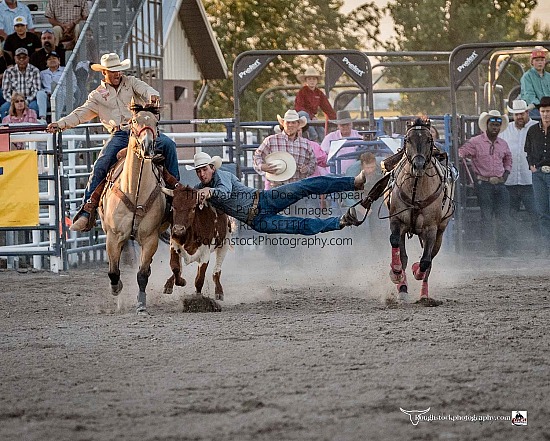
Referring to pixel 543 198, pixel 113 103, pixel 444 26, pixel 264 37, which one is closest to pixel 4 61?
pixel 113 103

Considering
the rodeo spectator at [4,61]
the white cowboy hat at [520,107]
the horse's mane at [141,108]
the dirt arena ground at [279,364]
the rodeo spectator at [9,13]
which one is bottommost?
the dirt arena ground at [279,364]

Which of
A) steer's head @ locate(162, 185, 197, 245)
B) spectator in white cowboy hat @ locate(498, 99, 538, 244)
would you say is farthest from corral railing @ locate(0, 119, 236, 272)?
steer's head @ locate(162, 185, 197, 245)

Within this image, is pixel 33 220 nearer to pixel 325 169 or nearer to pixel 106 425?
pixel 325 169

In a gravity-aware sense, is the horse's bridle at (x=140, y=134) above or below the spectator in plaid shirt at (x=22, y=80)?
below

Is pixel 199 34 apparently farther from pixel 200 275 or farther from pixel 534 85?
pixel 200 275

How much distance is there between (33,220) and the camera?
1368 cm

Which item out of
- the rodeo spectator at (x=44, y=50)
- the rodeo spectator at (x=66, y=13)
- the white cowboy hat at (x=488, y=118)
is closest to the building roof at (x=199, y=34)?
the rodeo spectator at (x=66, y=13)

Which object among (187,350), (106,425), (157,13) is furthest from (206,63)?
(106,425)

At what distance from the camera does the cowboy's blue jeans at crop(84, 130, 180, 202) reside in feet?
33.2

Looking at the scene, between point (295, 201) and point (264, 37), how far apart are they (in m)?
23.0

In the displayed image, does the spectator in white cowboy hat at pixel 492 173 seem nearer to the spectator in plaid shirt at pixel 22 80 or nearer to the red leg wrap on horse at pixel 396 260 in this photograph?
the red leg wrap on horse at pixel 396 260

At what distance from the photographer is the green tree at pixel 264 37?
106 feet

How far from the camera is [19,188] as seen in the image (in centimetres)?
1368

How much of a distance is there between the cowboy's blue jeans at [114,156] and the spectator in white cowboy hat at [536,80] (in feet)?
23.9
